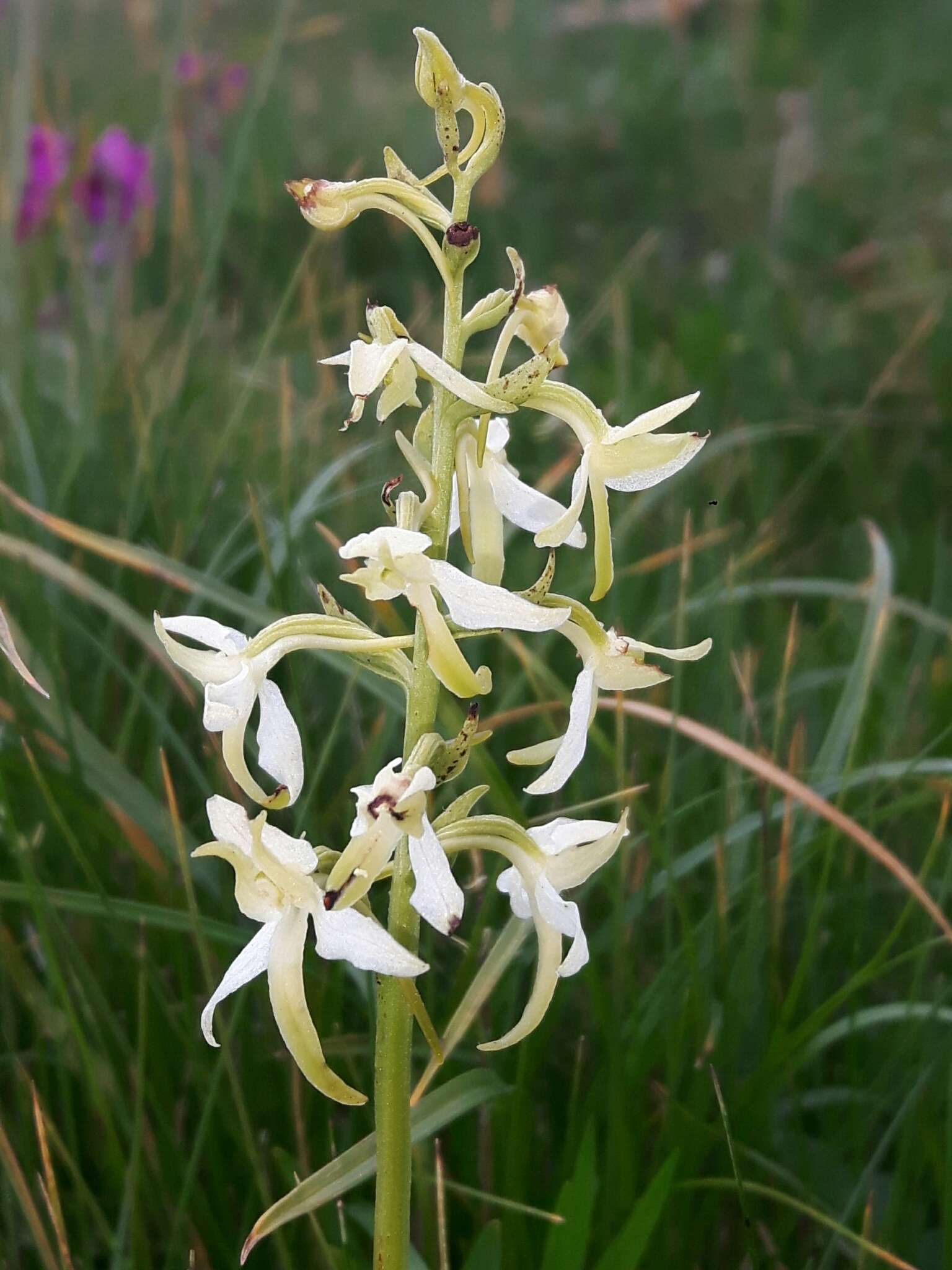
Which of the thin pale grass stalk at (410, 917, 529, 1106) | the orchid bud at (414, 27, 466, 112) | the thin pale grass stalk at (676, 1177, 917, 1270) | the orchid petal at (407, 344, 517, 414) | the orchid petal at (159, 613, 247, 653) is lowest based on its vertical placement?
the thin pale grass stalk at (676, 1177, 917, 1270)

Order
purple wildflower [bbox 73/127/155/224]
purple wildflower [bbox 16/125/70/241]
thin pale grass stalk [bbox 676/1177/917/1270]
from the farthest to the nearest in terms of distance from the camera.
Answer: purple wildflower [bbox 73/127/155/224]
purple wildflower [bbox 16/125/70/241]
thin pale grass stalk [bbox 676/1177/917/1270]

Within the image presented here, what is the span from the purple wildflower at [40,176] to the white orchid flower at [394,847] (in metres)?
2.49

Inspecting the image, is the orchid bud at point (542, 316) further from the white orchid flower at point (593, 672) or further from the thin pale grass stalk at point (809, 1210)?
the thin pale grass stalk at point (809, 1210)

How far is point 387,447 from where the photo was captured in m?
2.18

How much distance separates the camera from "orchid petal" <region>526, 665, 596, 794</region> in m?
0.81

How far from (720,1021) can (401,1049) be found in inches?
17.5

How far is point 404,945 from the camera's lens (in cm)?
79

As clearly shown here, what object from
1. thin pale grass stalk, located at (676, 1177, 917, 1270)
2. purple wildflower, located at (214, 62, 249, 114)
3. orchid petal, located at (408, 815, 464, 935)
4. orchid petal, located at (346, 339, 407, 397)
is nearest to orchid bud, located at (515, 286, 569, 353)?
orchid petal, located at (346, 339, 407, 397)

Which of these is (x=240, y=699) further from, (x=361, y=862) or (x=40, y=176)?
(x=40, y=176)

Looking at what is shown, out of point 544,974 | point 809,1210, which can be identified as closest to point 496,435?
point 544,974

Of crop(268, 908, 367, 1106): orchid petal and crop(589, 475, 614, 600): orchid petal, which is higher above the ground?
crop(589, 475, 614, 600): orchid petal

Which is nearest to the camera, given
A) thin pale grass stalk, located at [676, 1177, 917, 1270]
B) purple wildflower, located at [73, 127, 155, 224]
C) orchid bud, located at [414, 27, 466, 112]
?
orchid bud, located at [414, 27, 466, 112]

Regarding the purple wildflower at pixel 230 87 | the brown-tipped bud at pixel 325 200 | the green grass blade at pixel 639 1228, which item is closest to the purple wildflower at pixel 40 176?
the purple wildflower at pixel 230 87

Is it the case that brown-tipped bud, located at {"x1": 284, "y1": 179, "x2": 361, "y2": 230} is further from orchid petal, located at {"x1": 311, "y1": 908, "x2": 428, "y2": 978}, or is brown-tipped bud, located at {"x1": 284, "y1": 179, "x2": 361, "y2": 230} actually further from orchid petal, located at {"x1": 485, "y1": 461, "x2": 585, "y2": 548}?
orchid petal, located at {"x1": 311, "y1": 908, "x2": 428, "y2": 978}
